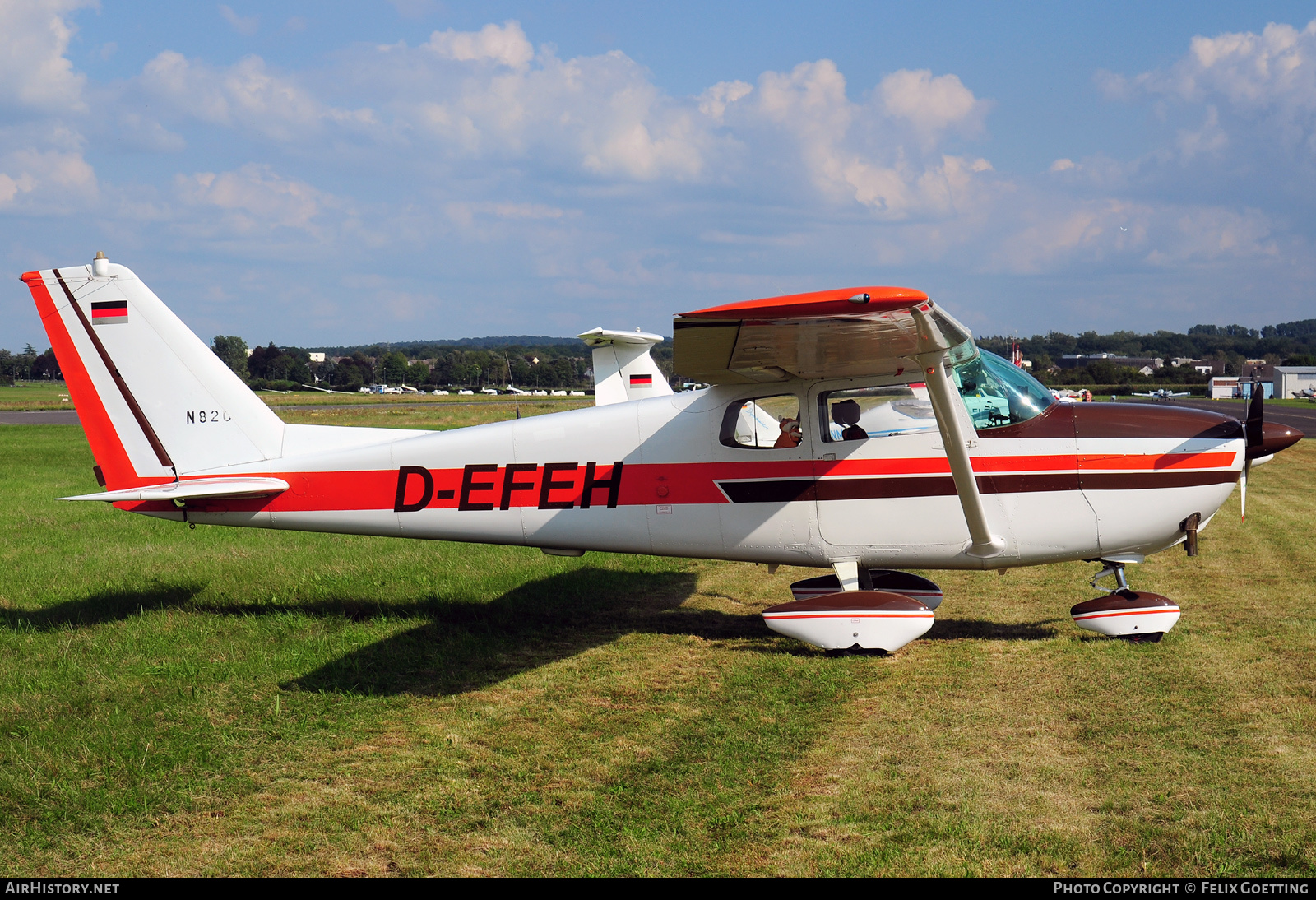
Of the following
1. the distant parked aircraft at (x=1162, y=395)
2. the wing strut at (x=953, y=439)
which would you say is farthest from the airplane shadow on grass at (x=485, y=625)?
the distant parked aircraft at (x=1162, y=395)

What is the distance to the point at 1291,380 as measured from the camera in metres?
106

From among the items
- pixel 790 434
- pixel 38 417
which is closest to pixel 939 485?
pixel 790 434

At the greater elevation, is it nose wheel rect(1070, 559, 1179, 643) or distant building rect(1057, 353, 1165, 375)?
distant building rect(1057, 353, 1165, 375)

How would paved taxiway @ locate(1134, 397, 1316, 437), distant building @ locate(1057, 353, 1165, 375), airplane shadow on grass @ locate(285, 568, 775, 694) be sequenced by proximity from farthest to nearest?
distant building @ locate(1057, 353, 1165, 375) < paved taxiway @ locate(1134, 397, 1316, 437) < airplane shadow on grass @ locate(285, 568, 775, 694)

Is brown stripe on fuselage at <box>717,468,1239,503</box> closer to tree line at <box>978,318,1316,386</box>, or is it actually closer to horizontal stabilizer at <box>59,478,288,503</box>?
horizontal stabilizer at <box>59,478,288,503</box>

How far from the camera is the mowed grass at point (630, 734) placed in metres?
3.90

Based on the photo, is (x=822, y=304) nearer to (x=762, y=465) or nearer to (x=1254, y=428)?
(x=762, y=465)

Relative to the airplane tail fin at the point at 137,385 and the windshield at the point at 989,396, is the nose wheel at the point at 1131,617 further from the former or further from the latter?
the airplane tail fin at the point at 137,385

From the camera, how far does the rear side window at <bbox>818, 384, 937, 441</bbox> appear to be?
22.4ft

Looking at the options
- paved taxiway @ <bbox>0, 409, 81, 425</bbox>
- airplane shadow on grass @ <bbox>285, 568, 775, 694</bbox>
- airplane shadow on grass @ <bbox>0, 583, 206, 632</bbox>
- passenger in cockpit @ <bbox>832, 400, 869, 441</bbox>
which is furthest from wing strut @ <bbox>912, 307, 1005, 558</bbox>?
paved taxiway @ <bbox>0, 409, 81, 425</bbox>

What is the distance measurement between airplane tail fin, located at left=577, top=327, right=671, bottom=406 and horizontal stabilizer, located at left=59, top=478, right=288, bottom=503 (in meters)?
8.03

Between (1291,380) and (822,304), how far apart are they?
124338 millimetres

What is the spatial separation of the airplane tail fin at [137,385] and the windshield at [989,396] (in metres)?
5.58
